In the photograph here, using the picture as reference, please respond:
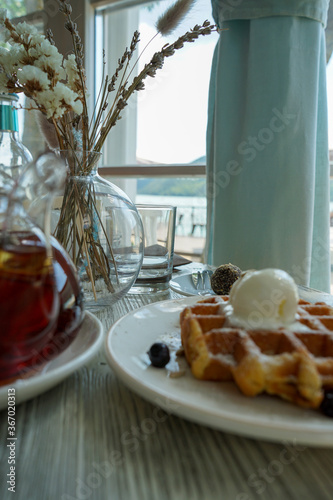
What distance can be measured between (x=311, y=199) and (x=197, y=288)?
1031 mm

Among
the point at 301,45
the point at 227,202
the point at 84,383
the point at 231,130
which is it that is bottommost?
the point at 84,383

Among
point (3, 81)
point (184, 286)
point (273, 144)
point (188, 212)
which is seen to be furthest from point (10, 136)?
point (188, 212)

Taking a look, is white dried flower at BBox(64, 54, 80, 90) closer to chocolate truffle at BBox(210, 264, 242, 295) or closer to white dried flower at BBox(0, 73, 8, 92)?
white dried flower at BBox(0, 73, 8, 92)

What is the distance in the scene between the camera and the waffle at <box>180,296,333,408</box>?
43 centimetres

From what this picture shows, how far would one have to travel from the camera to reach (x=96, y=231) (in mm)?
815

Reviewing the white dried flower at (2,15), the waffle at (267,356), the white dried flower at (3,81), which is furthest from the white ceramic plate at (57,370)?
the white dried flower at (2,15)

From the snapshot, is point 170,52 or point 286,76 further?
point 286,76

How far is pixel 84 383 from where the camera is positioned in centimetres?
51

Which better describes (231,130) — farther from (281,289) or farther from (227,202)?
(281,289)

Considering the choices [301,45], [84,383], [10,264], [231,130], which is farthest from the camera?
[231,130]

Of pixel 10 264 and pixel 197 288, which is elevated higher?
pixel 10 264

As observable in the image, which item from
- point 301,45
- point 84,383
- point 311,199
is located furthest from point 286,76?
point 84,383

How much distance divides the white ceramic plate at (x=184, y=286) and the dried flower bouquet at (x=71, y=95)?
0.62 feet

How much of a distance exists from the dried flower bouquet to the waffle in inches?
11.5
